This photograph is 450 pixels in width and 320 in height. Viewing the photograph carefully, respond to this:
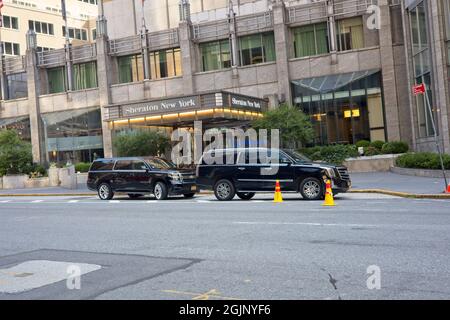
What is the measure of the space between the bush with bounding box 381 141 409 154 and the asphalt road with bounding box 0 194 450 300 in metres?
18.4

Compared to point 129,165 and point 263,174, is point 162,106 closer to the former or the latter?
point 129,165

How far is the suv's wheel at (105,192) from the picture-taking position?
24747mm

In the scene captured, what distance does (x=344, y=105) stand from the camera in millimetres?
39375

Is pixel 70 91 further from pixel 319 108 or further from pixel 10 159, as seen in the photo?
pixel 319 108

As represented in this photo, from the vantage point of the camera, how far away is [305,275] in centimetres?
728

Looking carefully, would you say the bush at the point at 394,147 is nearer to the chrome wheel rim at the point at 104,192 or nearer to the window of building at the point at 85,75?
the chrome wheel rim at the point at 104,192

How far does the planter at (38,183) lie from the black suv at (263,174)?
843 inches

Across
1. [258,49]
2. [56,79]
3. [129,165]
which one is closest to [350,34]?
[258,49]

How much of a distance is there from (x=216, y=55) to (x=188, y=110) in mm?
12975

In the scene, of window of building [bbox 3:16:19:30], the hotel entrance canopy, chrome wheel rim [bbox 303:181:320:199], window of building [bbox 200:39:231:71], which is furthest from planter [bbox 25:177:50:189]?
window of building [bbox 3:16:19:30]

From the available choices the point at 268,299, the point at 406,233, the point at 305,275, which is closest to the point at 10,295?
the point at 268,299

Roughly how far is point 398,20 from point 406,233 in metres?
30.1

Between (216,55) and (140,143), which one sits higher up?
(216,55)

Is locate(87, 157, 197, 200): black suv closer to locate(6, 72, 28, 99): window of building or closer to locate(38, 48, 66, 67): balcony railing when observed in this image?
locate(38, 48, 66, 67): balcony railing
